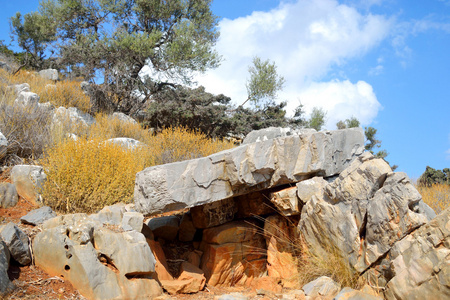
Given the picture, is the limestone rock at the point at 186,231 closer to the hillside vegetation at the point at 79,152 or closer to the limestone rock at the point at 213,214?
the limestone rock at the point at 213,214

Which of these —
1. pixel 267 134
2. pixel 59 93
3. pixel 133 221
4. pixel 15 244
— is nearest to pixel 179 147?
pixel 267 134

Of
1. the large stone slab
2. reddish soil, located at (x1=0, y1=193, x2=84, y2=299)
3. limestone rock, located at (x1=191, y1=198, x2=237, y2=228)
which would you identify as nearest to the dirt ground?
reddish soil, located at (x1=0, y1=193, x2=84, y2=299)

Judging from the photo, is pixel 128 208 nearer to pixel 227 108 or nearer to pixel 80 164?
pixel 80 164

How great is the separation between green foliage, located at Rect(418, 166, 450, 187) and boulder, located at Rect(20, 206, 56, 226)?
1084cm

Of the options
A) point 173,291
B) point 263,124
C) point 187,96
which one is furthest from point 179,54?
point 173,291

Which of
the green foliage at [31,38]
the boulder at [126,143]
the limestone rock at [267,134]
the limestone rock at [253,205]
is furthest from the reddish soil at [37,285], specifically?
the green foliage at [31,38]

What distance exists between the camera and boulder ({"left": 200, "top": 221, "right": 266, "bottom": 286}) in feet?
Result: 20.0

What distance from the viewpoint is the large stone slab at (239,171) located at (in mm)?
4992

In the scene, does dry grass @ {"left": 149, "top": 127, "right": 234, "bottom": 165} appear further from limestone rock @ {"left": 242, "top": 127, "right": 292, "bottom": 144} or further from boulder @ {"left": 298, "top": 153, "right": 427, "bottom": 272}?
boulder @ {"left": 298, "top": 153, "right": 427, "bottom": 272}

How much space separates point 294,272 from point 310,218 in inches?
42.3

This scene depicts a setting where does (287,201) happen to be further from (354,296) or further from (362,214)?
(354,296)

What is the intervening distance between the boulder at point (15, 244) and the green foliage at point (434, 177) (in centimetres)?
1127

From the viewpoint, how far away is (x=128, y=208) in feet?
19.6

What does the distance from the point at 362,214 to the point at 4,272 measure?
14.0 feet
